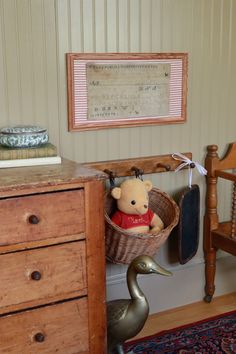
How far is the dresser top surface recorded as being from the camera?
1.49m

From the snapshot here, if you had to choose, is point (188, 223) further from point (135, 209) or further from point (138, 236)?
point (138, 236)

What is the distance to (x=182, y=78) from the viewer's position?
7.70 ft

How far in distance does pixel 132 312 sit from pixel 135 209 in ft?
1.39

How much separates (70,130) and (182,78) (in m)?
0.63

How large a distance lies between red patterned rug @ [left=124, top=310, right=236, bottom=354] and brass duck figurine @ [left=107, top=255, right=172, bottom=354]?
0.23 meters

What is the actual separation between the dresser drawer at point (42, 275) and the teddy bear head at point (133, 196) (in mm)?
483

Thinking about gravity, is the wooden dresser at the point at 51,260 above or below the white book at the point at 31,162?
below

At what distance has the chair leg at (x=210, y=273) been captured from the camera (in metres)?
2.55

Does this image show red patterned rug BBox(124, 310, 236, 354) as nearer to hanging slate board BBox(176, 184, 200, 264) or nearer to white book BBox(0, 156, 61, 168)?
hanging slate board BBox(176, 184, 200, 264)

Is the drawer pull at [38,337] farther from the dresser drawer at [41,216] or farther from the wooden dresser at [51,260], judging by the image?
A: the dresser drawer at [41,216]

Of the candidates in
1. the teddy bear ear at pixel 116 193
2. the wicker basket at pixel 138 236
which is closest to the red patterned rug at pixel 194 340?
the wicker basket at pixel 138 236

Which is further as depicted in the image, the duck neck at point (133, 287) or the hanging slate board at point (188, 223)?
the hanging slate board at point (188, 223)

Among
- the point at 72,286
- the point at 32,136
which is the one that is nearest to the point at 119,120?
the point at 32,136

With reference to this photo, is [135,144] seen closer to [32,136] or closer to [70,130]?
[70,130]
